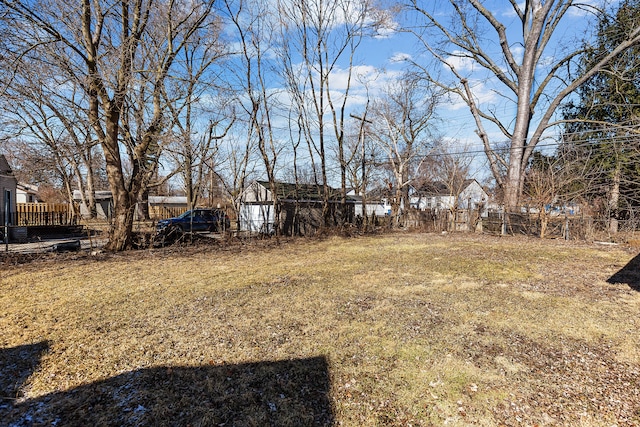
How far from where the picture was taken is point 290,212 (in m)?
14.6

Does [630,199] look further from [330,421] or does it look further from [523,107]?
[330,421]

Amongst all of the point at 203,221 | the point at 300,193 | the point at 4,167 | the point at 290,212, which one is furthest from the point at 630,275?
the point at 4,167

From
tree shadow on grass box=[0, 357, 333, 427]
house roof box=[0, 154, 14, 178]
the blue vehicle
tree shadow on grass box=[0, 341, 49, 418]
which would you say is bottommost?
tree shadow on grass box=[0, 357, 333, 427]

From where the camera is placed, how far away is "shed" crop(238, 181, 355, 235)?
14.2 meters

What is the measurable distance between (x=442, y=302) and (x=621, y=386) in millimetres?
2314

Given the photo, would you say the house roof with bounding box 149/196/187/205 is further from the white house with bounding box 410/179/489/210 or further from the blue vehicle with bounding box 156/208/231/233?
the white house with bounding box 410/179/489/210

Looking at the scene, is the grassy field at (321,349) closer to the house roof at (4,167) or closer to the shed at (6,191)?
the shed at (6,191)

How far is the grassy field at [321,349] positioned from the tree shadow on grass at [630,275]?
13 centimetres

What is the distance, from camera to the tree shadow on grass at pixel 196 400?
228 cm

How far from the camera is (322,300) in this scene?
500cm

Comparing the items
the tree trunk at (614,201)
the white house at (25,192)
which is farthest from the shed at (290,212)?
the white house at (25,192)

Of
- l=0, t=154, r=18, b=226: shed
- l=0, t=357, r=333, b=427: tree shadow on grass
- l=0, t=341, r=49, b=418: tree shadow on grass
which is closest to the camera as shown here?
l=0, t=357, r=333, b=427: tree shadow on grass

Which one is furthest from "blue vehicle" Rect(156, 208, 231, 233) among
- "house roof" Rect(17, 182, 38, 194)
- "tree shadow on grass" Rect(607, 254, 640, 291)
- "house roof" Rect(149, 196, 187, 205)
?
"house roof" Rect(17, 182, 38, 194)

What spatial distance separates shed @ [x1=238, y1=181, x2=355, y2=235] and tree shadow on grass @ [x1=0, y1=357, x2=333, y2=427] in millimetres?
10394
